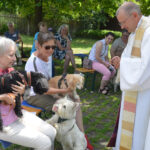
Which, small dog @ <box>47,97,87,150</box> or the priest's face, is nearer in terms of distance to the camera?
the priest's face

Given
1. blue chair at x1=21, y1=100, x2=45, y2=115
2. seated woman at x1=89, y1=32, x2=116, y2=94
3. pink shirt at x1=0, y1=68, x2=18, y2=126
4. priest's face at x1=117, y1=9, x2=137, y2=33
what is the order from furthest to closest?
1. seated woman at x1=89, y1=32, x2=116, y2=94
2. blue chair at x1=21, y1=100, x2=45, y2=115
3. priest's face at x1=117, y1=9, x2=137, y2=33
4. pink shirt at x1=0, y1=68, x2=18, y2=126

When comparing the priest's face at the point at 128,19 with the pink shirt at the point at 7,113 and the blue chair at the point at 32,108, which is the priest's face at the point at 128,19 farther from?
the blue chair at the point at 32,108

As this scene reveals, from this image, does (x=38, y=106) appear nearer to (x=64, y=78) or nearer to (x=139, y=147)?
(x=64, y=78)

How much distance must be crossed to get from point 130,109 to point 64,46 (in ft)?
17.5

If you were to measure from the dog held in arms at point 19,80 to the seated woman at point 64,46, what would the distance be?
505 centimetres

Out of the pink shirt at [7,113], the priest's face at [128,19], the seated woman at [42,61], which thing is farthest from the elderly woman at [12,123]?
the priest's face at [128,19]

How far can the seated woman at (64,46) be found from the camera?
24.8 ft

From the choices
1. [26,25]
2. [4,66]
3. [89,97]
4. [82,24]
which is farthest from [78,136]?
[82,24]

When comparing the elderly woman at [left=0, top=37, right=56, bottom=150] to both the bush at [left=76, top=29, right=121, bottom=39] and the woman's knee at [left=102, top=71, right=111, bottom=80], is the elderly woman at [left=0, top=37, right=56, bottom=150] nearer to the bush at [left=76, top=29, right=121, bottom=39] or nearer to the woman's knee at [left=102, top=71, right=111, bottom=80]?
the woman's knee at [left=102, top=71, right=111, bottom=80]

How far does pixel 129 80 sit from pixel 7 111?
4.45ft

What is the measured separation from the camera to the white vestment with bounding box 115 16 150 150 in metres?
2.39

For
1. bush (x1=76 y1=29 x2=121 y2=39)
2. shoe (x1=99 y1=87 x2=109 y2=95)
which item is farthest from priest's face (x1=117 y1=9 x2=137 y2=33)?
bush (x1=76 y1=29 x2=121 y2=39)

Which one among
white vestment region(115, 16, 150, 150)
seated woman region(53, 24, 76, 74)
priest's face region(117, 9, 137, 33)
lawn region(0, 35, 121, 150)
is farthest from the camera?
seated woman region(53, 24, 76, 74)

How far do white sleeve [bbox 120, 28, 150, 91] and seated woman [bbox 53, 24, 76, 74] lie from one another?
5.07m
